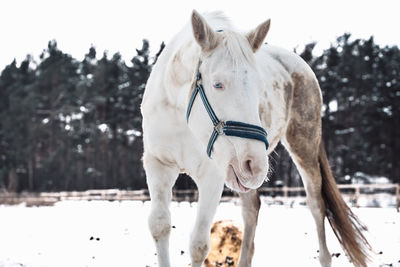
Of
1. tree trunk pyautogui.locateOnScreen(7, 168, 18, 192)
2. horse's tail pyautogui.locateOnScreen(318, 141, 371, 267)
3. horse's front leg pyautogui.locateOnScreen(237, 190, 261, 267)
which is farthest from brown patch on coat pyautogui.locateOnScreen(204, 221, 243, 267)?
tree trunk pyautogui.locateOnScreen(7, 168, 18, 192)

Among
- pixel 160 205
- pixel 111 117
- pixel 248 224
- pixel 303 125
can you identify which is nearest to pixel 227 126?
pixel 160 205

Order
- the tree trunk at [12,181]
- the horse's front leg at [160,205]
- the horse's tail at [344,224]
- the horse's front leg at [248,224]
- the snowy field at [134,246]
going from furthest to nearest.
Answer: the tree trunk at [12,181]
the snowy field at [134,246]
the horse's tail at [344,224]
the horse's front leg at [248,224]
the horse's front leg at [160,205]

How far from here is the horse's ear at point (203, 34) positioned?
2.96 metres

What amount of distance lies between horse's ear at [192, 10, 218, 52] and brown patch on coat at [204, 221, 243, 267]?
2.88 meters

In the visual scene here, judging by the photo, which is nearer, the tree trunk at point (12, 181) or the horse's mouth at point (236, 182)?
the horse's mouth at point (236, 182)

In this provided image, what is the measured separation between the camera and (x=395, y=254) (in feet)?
20.1

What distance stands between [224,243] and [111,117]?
3320 cm

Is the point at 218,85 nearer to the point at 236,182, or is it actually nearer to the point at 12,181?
the point at 236,182

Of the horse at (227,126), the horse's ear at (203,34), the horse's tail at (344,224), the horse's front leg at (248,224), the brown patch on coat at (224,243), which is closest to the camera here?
the horse at (227,126)

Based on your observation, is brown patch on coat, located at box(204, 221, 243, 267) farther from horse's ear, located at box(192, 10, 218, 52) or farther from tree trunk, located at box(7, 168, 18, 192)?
tree trunk, located at box(7, 168, 18, 192)

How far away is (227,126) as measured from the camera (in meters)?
2.82

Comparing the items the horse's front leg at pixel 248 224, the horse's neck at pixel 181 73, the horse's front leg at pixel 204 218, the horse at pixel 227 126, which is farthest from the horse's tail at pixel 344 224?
the horse's neck at pixel 181 73

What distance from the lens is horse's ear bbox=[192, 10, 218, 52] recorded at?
2.96m

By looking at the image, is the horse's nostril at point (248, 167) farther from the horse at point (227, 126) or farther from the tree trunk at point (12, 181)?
the tree trunk at point (12, 181)
